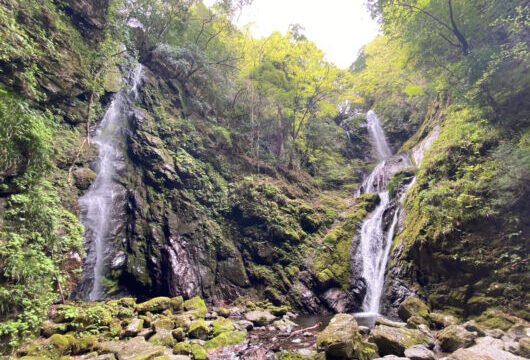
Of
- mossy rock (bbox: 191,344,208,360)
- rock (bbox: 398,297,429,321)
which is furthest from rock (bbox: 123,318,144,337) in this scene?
rock (bbox: 398,297,429,321)

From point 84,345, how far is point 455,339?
→ 27.5ft

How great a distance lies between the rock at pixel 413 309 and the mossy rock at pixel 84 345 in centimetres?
904

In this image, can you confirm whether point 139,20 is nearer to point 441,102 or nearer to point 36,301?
point 36,301

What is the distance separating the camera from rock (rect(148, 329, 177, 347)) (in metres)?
6.20

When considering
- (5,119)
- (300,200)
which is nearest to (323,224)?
(300,200)

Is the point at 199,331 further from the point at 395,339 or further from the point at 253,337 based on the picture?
the point at 395,339

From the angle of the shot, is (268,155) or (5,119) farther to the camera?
(268,155)

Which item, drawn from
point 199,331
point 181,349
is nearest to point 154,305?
point 199,331

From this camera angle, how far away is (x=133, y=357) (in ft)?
16.6

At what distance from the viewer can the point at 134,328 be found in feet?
21.4

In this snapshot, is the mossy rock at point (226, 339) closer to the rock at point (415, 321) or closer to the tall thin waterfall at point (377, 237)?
the rock at point (415, 321)

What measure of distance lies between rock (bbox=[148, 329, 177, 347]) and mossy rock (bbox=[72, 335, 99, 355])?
3.97 feet

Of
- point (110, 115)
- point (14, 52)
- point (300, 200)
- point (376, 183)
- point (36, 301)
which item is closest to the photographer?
point (36, 301)

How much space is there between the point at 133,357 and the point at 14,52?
8.07 metres
